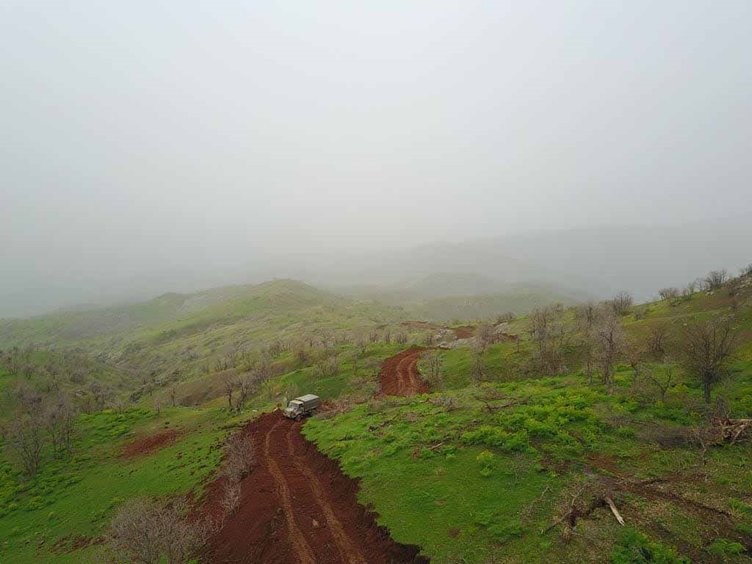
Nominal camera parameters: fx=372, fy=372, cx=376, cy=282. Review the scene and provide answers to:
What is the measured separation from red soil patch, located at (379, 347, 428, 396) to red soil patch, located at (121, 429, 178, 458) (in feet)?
112

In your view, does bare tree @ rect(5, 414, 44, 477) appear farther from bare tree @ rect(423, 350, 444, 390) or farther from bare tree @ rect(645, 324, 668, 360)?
bare tree @ rect(645, 324, 668, 360)

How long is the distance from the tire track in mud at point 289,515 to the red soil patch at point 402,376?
79.7ft

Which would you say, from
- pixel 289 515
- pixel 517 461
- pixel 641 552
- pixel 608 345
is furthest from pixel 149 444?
pixel 608 345

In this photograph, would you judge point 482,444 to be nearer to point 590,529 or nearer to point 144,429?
point 590,529

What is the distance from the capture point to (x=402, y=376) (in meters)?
64.2

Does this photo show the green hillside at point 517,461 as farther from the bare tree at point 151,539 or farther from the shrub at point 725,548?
the bare tree at point 151,539

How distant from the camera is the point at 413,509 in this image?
74.3 ft

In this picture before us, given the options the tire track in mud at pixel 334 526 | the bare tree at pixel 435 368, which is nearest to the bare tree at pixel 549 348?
the bare tree at pixel 435 368

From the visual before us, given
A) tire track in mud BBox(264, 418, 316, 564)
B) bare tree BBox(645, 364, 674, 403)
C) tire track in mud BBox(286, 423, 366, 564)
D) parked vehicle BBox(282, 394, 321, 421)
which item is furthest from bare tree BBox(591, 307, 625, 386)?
parked vehicle BBox(282, 394, 321, 421)

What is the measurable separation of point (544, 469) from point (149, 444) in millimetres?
59036

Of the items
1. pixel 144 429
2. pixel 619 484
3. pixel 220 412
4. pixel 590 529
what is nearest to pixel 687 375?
pixel 619 484

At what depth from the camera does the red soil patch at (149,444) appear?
55.6 m

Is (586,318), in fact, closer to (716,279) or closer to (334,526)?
(716,279)

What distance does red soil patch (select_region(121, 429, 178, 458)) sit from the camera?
5562 centimetres
